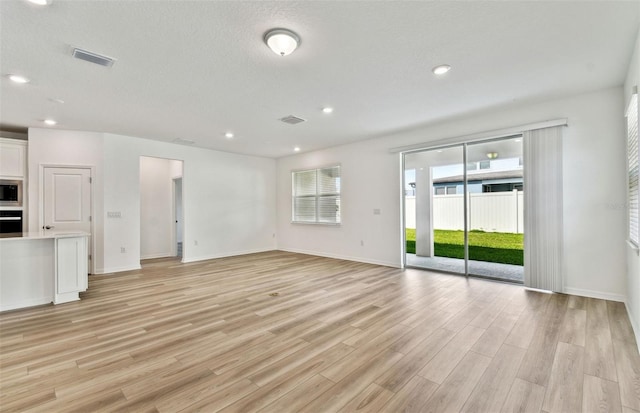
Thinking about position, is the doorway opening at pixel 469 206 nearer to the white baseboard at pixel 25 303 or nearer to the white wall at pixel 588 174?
the white wall at pixel 588 174

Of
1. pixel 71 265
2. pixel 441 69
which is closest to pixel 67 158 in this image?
pixel 71 265

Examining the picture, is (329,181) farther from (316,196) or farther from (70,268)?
(70,268)

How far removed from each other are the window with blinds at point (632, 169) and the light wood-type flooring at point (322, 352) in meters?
1.02

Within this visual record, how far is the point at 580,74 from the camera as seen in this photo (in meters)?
3.30

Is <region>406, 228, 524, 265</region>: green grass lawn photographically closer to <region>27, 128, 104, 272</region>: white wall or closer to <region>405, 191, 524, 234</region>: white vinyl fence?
<region>405, 191, 524, 234</region>: white vinyl fence

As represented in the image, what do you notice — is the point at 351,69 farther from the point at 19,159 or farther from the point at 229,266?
the point at 19,159

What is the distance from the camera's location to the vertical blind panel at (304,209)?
7800 millimetres

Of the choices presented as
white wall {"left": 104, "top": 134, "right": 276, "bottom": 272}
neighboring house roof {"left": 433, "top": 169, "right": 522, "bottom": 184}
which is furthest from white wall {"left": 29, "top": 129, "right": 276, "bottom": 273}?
neighboring house roof {"left": 433, "top": 169, "right": 522, "bottom": 184}

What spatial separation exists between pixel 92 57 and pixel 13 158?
4.33 meters

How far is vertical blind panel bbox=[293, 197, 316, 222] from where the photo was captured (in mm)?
7800

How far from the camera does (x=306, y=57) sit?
2822mm

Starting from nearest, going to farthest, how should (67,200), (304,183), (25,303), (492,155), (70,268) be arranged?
1. (25,303)
2. (70,268)
3. (492,155)
4. (67,200)
5. (304,183)

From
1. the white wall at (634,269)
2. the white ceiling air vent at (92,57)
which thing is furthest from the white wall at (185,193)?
the white wall at (634,269)

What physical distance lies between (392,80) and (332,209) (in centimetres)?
430
